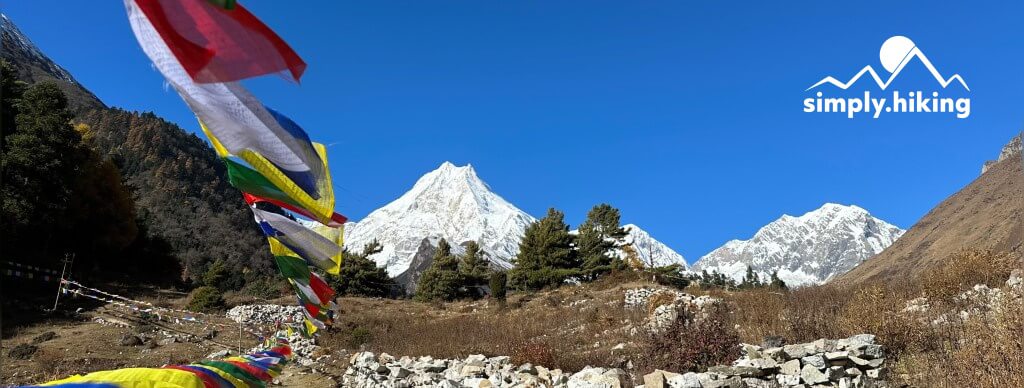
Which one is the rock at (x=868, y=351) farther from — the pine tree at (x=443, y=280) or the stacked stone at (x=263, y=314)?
the pine tree at (x=443, y=280)

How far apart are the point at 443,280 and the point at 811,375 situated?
37.1m

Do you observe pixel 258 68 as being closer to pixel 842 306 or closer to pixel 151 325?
pixel 842 306

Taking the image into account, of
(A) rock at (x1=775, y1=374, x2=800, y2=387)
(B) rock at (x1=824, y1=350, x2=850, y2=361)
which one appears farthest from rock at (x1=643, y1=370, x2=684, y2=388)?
(B) rock at (x1=824, y1=350, x2=850, y2=361)

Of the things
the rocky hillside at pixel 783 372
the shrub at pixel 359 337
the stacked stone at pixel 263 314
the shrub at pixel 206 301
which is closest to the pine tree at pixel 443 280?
the stacked stone at pixel 263 314

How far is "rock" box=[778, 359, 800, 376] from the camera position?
276 inches

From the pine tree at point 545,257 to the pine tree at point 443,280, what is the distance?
413cm

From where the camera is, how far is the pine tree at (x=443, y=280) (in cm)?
4184

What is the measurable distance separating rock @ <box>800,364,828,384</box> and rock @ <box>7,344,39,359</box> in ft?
61.6

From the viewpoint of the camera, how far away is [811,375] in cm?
685

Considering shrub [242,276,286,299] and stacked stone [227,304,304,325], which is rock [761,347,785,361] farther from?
shrub [242,276,286,299]

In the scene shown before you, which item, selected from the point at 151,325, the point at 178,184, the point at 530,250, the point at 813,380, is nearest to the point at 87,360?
the point at 151,325

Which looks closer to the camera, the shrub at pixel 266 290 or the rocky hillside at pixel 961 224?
the shrub at pixel 266 290

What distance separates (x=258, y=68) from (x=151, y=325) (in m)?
22.6

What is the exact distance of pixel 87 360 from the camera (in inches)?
603
